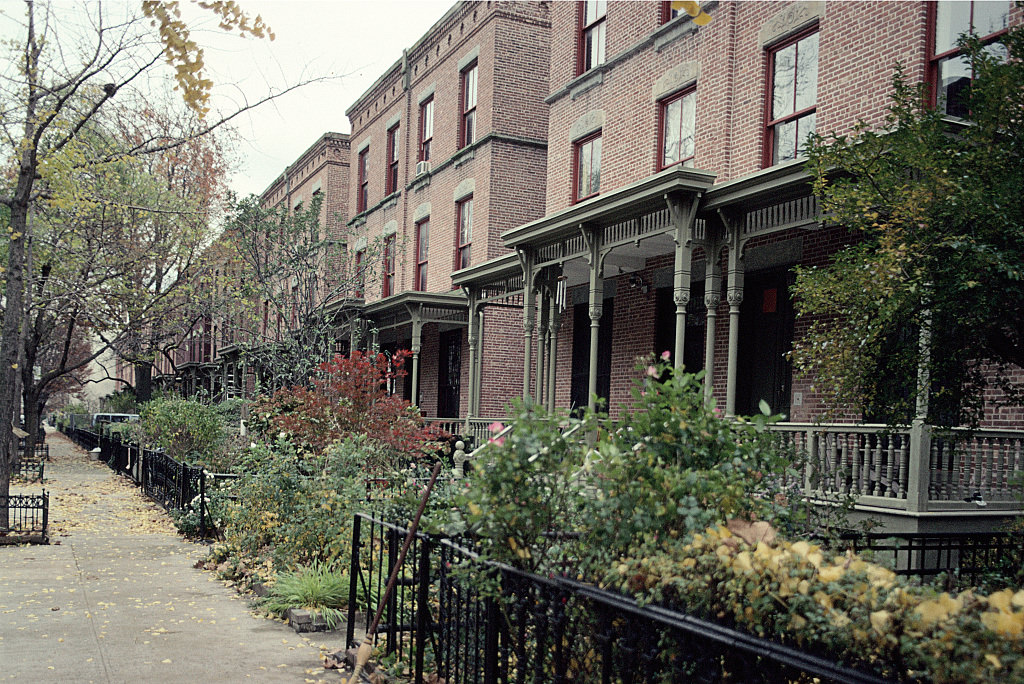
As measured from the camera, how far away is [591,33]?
1980 cm

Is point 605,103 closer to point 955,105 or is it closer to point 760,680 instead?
point 955,105

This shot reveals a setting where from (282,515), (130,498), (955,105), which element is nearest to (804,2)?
(955,105)

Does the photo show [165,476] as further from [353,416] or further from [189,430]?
[353,416]

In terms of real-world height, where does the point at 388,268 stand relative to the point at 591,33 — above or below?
below

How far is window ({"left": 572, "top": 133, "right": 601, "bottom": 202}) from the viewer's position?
19.2 meters

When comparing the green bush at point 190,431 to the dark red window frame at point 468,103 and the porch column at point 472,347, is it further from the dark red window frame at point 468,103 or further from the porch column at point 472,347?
the dark red window frame at point 468,103

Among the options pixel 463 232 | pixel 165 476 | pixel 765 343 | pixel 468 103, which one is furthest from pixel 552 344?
pixel 468 103

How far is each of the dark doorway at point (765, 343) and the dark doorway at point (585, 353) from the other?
3911 mm

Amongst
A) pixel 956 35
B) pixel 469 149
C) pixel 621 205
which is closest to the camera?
pixel 956 35

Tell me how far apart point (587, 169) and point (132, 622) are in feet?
45.4

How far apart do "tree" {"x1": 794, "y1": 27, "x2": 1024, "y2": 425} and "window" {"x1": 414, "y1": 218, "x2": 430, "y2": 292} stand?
20.3 metres

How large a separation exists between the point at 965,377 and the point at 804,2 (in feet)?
29.4

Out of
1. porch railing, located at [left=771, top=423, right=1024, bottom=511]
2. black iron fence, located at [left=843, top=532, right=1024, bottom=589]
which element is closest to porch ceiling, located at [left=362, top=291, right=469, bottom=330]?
porch railing, located at [left=771, top=423, right=1024, bottom=511]

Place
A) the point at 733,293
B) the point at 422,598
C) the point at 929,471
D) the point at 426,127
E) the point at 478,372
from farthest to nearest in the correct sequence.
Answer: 1. the point at 426,127
2. the point at 478,372
3. the point at 733,293
4. the point at 929,471
5. the point at 422,598
